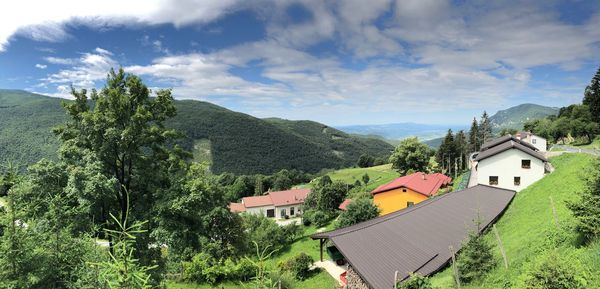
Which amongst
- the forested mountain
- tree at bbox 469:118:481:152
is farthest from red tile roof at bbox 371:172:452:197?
the forested mountain

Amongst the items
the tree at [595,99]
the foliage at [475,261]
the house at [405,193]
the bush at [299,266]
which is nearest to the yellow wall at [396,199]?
the house at [405,193]

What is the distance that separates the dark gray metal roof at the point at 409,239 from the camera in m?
14.5

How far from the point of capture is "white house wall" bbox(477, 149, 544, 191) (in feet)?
95.6

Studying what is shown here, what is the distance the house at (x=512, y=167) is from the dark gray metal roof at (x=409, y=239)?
6754mm

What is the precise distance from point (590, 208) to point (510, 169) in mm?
22639

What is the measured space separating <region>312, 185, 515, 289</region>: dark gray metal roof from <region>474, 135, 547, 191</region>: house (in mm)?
6754

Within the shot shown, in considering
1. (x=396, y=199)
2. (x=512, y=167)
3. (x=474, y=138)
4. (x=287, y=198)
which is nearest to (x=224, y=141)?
(x=287, y=198)

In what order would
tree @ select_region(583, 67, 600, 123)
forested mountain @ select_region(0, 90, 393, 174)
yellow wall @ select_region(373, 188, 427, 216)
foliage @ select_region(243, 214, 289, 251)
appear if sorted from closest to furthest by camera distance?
foliage @ select_region(243, 214, 289, 251) < yellow wall @ select_region(373, 188, 427, 216) < tree @ select_region(583, 67, 600, 123) < forested mountain @ select_region(0, 90, 393, 174)

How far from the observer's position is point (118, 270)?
319cm

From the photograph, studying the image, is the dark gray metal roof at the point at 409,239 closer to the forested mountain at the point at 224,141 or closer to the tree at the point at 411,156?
the tree at the point at 411,156

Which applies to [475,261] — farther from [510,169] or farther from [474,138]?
[474,138]

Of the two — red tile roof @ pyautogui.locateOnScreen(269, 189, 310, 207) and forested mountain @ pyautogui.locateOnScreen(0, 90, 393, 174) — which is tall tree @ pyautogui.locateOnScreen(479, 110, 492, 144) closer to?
red tile roof @ pyautogui.locateOnScreen(269, 189, 310, 207)

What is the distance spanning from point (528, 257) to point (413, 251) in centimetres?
521

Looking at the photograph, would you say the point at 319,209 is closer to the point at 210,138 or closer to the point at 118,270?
the point at 118,270
